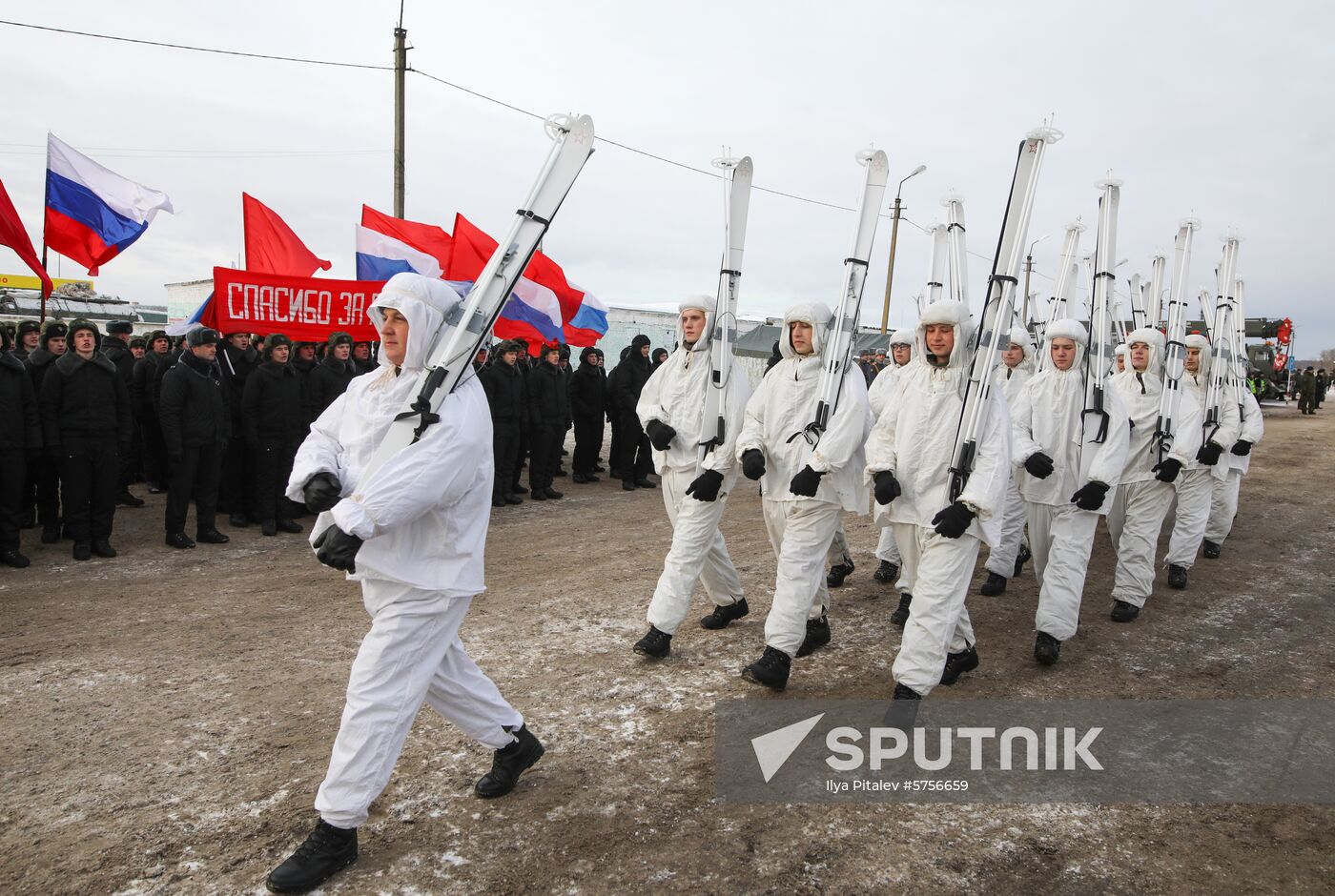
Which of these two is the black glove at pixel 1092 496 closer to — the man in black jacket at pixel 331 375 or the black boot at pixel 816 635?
the black boot at pixel 816 635

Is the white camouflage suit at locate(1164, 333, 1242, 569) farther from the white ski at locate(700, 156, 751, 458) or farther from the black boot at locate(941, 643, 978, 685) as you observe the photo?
the white ski at locate(700, 156, 751, 458)

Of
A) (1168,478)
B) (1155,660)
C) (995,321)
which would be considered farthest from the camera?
(1168,478)

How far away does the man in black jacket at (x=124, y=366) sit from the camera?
8805 mm

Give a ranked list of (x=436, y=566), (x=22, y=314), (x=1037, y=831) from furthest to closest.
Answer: (x=22, y=314)
(x=1037, y=831)
(x=436, y=566)

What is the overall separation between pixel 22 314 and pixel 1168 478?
96.7ft

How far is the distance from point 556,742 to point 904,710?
1.58 metres

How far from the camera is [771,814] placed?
129 inches

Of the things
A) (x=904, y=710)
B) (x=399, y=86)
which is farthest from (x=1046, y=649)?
(x=399, y=86)

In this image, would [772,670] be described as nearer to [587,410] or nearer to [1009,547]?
[1009,547]

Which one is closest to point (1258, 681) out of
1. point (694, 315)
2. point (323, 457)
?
point (694, 315)

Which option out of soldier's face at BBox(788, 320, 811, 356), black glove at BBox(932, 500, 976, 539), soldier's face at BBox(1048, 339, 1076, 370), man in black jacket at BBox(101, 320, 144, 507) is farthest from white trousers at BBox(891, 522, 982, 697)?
man in black jacket at BBox(101, 320, 144, 507)

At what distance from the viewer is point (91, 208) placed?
8.70m

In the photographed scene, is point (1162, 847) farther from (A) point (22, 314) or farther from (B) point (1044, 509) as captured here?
(A) point (22, 314)

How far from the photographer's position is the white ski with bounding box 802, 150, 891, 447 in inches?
192
